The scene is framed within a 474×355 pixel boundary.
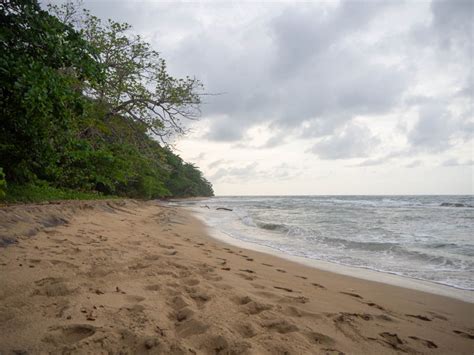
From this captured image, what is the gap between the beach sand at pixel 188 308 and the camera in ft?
6.48

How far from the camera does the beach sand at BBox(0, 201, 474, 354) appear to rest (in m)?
1.97

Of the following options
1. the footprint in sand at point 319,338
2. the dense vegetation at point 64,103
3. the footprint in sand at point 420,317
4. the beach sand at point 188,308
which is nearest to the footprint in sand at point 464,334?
the beach sand at point 188,308

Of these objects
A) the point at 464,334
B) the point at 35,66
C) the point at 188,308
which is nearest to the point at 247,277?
the point at 188,308

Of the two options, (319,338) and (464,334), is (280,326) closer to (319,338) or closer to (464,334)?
(319,338)

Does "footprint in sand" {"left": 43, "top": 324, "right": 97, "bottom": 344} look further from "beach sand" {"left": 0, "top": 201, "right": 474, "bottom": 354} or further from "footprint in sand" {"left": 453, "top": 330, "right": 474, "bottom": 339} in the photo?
"footprint in sand" {"left": 453, "top": 330, "right": 474, "bottom": 339}

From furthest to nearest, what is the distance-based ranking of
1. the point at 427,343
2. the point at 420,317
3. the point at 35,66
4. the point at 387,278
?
1. the point at 387,278
2. the point at 35,66
3. the point at 420,317
4. the point at 427,343

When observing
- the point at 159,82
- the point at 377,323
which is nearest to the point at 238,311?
the point at 377,323

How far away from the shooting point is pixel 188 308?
8.29 feet

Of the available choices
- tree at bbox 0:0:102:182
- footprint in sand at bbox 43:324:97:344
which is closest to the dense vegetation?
tree at bbox 0:0:102:182

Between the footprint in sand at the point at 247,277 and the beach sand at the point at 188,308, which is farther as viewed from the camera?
the footprint in sand at the point at 247,277

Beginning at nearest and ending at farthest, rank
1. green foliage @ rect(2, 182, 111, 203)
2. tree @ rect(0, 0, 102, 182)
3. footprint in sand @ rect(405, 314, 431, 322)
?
footprint in sand @ rect(405, 314, 431, 322), tree @ rect(0, 0, 102, 182), green foliage @ rect(2, 182, 111, 203)

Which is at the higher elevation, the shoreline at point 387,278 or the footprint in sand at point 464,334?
the footprint in sand at point 464,334

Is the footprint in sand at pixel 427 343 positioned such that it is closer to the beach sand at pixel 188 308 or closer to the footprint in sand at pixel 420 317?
the beach sand at pixel 188 308

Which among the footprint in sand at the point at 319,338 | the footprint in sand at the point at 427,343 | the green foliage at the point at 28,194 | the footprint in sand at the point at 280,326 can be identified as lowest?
the footprint in sand at the point at 427,343
